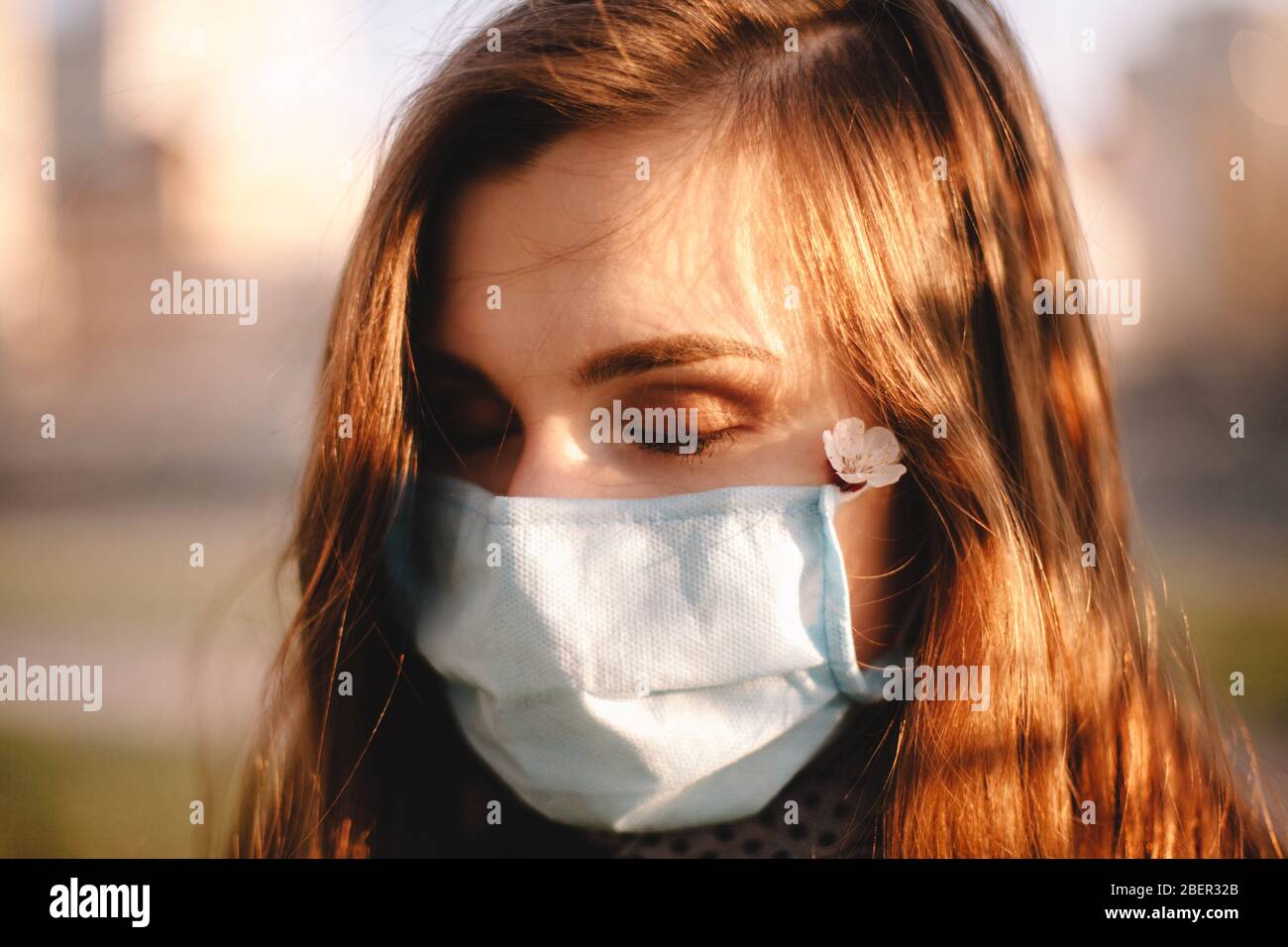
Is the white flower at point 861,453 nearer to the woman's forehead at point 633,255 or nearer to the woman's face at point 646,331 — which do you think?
the woman's face at point 646,331

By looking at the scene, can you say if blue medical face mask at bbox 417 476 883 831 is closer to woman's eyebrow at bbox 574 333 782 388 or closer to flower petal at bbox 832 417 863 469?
flower petal at bbox 832 417 863 469

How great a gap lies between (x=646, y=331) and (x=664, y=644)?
0.44 meters

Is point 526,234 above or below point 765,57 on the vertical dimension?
below

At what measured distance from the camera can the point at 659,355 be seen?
4.04 ft

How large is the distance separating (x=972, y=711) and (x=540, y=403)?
764mm

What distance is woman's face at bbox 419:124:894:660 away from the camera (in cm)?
124

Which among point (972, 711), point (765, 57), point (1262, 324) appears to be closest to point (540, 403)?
point (765, 57)

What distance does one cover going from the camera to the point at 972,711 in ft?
4.27

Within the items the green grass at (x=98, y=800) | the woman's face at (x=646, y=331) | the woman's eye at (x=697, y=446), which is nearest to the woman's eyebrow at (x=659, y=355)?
the woman's face at (x=646, y=331)

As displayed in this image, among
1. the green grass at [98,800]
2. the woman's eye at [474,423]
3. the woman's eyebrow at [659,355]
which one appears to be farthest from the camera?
the green grass at [98,800]

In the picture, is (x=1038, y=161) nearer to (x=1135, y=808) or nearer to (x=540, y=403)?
(x=540, y=403)

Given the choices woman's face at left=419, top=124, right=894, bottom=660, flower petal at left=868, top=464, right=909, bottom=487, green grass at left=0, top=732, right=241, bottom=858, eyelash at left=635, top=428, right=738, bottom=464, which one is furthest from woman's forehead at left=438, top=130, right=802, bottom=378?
green grass at left=0, top=732, right=241, bottom=858

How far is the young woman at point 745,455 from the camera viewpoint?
4.13ft

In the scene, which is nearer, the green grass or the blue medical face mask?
the blue medical face mask
